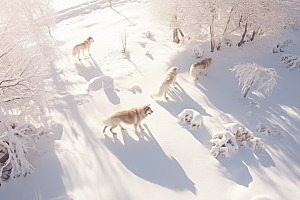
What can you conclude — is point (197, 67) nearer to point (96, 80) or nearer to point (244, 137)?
point (244, 137)

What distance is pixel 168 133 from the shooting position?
6816 mm

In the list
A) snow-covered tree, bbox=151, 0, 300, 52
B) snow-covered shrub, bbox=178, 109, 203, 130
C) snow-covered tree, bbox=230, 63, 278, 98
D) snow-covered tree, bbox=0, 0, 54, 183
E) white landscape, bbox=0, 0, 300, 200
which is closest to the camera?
white landscape, bbox=0, 0, 300, 200

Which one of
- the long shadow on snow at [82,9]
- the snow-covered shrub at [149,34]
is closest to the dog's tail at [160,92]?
the snow-covered shrub at [149,34]

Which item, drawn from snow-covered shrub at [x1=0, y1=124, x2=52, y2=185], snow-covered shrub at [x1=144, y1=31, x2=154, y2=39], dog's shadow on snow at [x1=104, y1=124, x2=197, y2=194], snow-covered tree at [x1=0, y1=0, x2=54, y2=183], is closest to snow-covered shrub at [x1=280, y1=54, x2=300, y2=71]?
snow-covered shrub at [x1=144, y1=31, x2=154, y2=39]

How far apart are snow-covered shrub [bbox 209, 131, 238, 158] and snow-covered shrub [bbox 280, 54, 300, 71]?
821 cm

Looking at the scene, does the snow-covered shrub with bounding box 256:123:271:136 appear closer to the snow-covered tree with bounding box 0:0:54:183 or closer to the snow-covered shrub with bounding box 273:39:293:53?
the snow-covered shrub with bounding box 273:39:293:53

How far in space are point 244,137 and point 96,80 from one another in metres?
7.58

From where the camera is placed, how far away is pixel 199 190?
4953 millimetres

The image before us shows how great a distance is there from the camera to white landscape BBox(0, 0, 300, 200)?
5.06 metres

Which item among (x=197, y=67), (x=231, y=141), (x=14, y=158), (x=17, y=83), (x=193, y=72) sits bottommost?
(x=231, y=141)

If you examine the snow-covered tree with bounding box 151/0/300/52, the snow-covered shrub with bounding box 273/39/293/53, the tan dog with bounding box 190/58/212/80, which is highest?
the snow-covered tree with bounding box 151/0/300/52

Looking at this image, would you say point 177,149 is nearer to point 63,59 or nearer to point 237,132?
point 237,132

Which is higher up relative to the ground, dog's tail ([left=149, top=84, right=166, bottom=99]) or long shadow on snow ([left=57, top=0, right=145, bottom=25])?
long shadow on snow ([left=57, top=0, right=145, bottom=25])

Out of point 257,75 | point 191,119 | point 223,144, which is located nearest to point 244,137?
point 223,144
